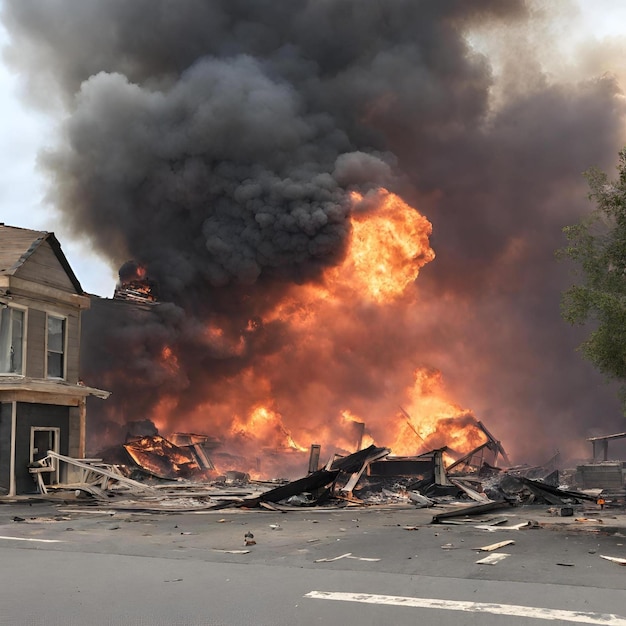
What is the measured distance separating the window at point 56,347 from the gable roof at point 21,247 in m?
1.33

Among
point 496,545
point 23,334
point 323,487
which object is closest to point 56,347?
point 23,334

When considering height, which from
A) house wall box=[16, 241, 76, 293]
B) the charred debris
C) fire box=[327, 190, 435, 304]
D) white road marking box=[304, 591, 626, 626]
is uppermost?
fire box=[327, 190, 435, 304]

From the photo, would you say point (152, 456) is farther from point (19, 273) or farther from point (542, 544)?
point (542, 544)

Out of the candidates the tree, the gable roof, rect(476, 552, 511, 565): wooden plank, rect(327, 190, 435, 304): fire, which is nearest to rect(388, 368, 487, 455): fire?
rect(327, 190, 435, 304): fire

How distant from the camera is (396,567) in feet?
25.6

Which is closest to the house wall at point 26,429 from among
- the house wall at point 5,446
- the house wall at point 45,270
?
the house wall at point 5,446

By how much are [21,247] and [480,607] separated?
59.0ft

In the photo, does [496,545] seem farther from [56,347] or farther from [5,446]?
[56,347]

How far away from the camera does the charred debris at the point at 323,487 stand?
16750mm

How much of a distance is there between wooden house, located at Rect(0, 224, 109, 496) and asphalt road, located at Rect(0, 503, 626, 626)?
668 centimetres

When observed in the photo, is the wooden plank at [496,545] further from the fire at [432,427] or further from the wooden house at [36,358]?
the fire at [432,427]

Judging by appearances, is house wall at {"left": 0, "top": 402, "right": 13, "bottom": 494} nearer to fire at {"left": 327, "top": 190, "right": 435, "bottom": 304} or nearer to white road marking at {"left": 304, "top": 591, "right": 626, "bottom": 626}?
white road marking at {"left": 304, "top": 591, "right": 626, "bottom": 626}

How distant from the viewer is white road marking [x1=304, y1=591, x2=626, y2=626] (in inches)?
205

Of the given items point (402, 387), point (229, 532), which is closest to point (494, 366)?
point (402, 387)
